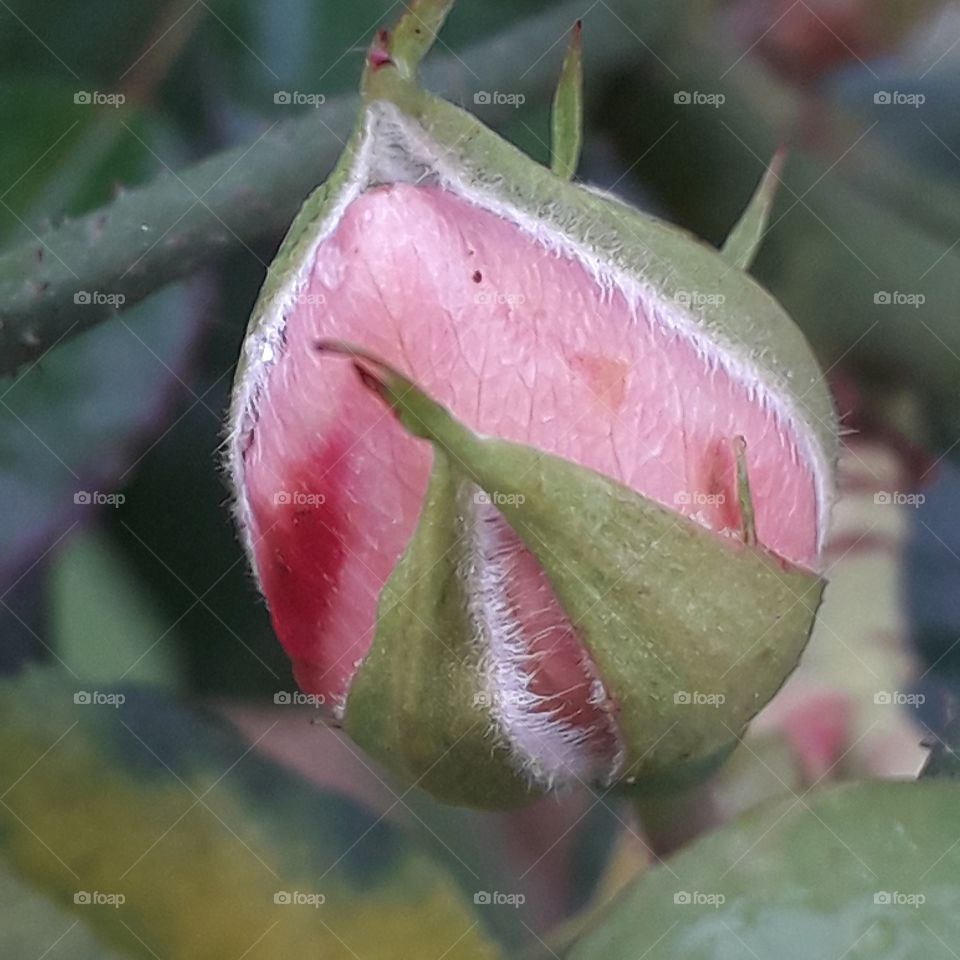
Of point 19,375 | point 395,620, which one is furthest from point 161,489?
point 395,620

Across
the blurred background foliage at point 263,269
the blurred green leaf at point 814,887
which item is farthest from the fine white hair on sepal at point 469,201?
the blurred background foliage at point 263,269

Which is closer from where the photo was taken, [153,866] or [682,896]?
[682,896]

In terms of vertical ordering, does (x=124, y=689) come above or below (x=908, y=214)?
below

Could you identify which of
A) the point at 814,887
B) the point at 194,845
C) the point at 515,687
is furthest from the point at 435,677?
the point at 194,845

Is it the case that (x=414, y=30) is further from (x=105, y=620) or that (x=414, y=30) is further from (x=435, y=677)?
(x=105, y=620)

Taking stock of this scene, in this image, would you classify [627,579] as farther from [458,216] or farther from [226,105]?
[226,105]

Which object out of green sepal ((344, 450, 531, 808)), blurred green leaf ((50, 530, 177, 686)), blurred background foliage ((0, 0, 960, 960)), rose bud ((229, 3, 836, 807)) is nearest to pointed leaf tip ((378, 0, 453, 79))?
rose bud ((229, 3, 836, 807))

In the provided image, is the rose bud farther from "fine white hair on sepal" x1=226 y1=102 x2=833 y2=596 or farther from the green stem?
the green stem
